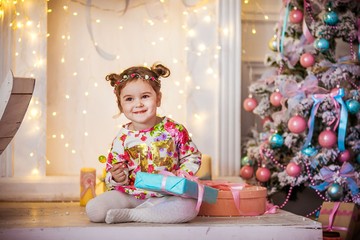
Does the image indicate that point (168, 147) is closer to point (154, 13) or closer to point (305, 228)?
point (305, 228)

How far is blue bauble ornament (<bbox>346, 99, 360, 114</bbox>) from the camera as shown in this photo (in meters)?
3.16

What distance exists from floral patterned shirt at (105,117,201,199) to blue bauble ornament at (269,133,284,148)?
83cm

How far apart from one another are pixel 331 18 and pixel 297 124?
1.95ft

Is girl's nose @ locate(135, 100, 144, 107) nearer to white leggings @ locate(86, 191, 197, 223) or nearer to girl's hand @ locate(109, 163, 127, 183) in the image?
girl's hand @ locate(109, 163, 127, 183)

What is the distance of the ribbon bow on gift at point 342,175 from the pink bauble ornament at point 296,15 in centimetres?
85

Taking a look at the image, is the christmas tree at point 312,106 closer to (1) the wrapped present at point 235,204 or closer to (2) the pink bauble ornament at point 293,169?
(2) the pink bauble ornament at point 293,169

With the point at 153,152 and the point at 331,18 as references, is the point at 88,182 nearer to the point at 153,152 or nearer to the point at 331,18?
the point at 153,152

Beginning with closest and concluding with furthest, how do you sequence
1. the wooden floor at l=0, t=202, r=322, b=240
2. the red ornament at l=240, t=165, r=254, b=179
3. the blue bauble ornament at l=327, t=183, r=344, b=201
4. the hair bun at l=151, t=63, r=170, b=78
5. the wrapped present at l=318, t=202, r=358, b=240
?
the wooden floor at l=0, t=202, r=322, b=240
the hair bun at l=151, t=63, r=170, b=78
the wrapped present at l=318, t=202, r=358, b=240
the blue bauble ornament at l=327, t=183, r=344, b=201
the red ornament at l=240, t=165, r=254, b=179

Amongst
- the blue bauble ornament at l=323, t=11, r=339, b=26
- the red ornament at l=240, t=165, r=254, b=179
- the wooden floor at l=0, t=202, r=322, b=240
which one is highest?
the blue bauble ornament at l=323, t=11, r=339, b=26

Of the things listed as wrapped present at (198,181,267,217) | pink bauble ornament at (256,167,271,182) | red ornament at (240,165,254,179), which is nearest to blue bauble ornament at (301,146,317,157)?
pink bauble ornament at (256,167,271,182)

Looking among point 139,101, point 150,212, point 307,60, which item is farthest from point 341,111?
point 150,212

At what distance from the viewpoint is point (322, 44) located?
327 cm

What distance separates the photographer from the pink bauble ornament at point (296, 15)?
346 centimetres

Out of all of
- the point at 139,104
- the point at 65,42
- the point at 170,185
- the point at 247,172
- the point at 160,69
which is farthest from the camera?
the point at 65,42
